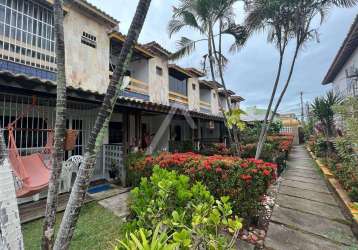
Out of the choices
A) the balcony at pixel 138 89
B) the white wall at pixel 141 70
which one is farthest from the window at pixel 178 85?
the balcony at pixel 138 89

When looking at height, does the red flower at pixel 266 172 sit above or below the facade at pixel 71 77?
below

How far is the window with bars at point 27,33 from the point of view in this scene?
664 cm

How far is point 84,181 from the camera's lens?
76.1 inches

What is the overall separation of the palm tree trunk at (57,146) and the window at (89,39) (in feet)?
24.3

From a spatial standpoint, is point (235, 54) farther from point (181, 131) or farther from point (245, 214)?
point (181, 131)

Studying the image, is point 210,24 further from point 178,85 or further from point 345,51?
point 178,85

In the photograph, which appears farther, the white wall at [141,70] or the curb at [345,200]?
the white wall at [141,70]

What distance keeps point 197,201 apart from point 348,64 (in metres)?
14.4

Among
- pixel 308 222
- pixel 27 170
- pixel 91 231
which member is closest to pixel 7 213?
pixel 91 231

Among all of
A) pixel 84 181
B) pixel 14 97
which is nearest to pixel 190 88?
pixel 14 97

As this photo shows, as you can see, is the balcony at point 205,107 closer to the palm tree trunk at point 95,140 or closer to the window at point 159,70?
the window at point 159,70

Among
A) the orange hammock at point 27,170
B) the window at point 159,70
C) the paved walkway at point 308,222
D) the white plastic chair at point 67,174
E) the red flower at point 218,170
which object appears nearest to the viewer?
the paved walkway at point 308,222

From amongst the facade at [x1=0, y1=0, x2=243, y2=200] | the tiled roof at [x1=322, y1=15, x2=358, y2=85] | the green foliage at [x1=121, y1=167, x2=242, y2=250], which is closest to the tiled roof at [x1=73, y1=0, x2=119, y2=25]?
the facade at [x1=0, y1=0, x2=243, y2=200]

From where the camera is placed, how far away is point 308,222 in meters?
4.36
